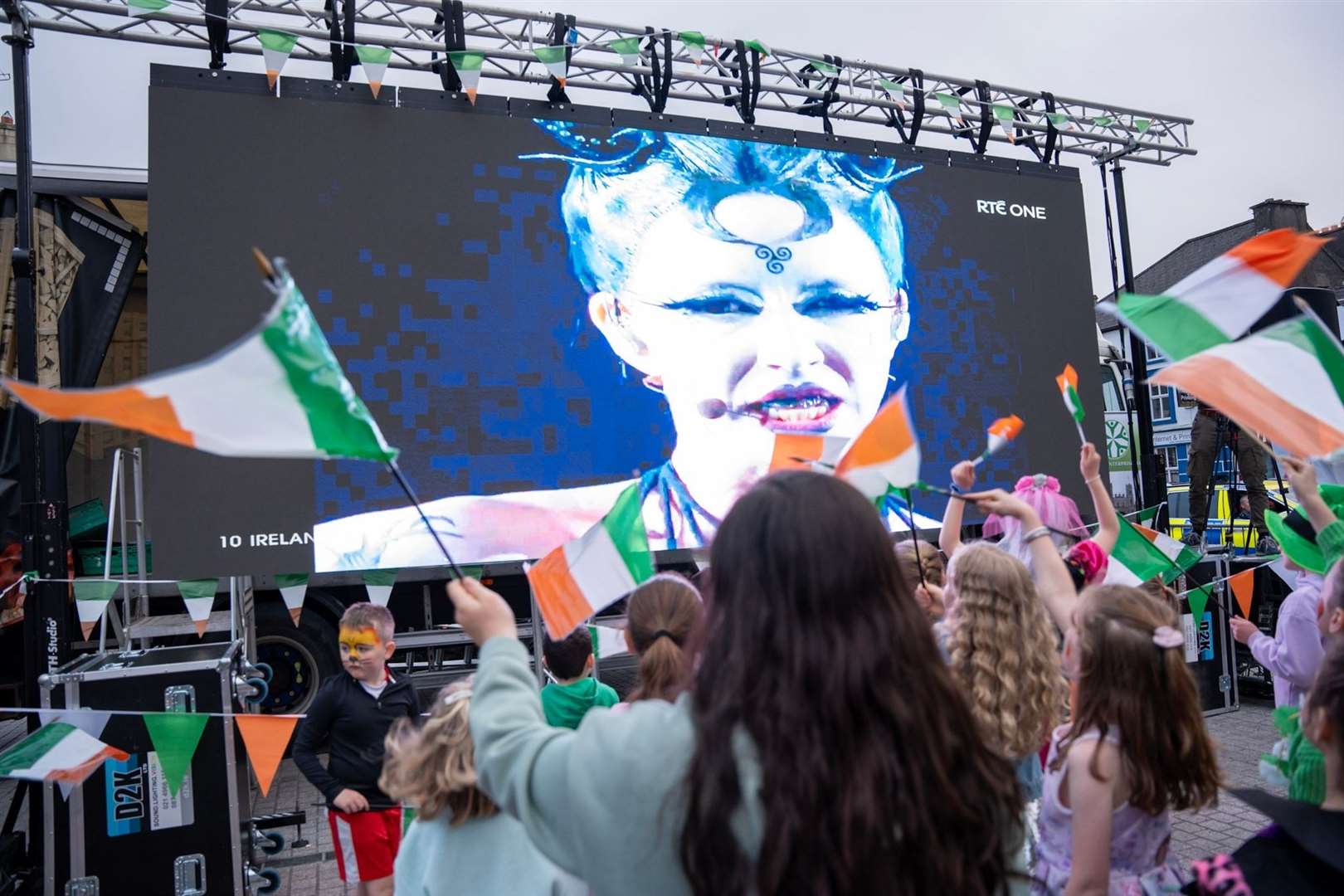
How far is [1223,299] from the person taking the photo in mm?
2600

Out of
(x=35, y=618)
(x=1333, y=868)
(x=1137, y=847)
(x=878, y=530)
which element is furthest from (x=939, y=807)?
(x=35, y=618)

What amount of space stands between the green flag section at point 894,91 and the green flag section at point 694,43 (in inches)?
67.5

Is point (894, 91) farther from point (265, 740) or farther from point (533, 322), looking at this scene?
point (265, 740)

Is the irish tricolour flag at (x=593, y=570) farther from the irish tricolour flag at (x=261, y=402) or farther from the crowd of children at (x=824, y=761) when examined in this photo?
the irish tricolour flag at (x=261, y=402)

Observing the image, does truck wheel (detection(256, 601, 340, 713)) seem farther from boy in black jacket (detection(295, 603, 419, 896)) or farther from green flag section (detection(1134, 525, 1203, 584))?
green flag section (detection(1134, 525, 1203, 584))

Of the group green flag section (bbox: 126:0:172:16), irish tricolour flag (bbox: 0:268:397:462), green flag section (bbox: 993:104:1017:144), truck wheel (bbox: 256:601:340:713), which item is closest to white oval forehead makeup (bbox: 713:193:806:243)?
green flag section (bbox: 993:104:1017:144)

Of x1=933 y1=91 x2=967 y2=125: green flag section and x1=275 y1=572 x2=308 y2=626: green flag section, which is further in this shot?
x1=933 y1=91 x2=967 y2=125: green flag section

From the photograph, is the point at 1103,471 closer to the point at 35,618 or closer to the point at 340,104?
the point at 340,104

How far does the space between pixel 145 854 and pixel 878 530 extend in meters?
4.09

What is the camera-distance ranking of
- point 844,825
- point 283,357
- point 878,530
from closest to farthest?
1. point 844,825
2. point 878,530
3. point 283,357

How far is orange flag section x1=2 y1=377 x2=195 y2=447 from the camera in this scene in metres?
1.42

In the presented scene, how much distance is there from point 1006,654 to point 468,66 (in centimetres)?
530

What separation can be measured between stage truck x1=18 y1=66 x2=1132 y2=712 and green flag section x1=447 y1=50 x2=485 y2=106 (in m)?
0.20

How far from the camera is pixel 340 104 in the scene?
19.4 ft
